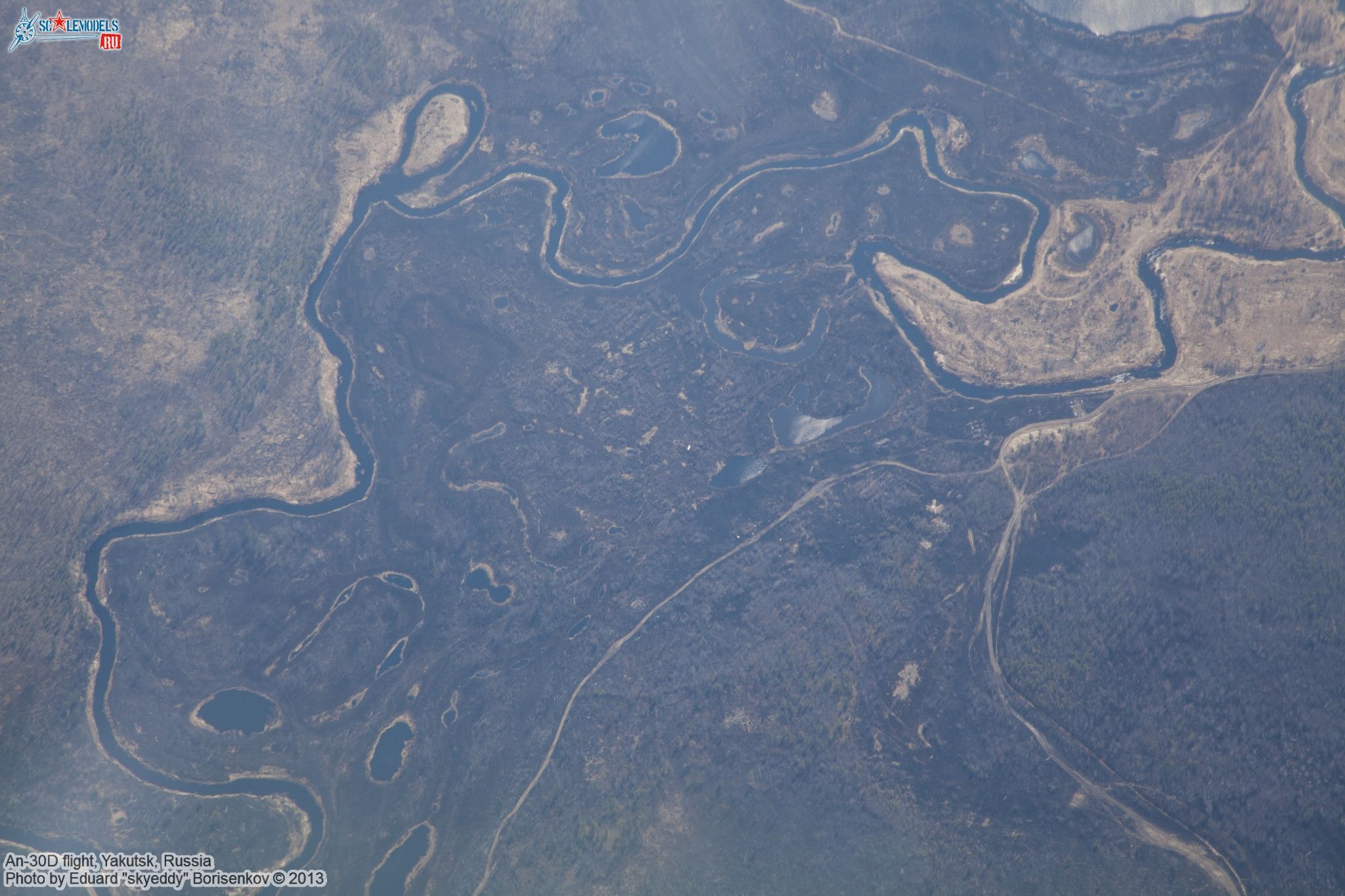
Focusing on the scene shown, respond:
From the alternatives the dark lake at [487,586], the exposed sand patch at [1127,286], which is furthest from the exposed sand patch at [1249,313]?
the dark lake at [487,586]

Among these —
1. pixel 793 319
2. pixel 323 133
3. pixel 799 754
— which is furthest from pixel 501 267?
pixel 799 754

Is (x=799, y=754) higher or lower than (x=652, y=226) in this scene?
lower

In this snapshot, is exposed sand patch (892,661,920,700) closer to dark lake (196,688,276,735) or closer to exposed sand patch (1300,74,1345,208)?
dark lake (196,688,276,735)

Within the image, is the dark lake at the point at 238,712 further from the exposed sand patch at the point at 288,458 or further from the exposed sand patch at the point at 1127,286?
the exposed sand patch at the point at 1127,286

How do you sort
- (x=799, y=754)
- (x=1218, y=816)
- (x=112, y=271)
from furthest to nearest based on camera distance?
(x=112, y=271), (x=799, y=754), (x=1218, y=816)

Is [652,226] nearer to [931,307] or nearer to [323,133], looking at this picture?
[931,307]
